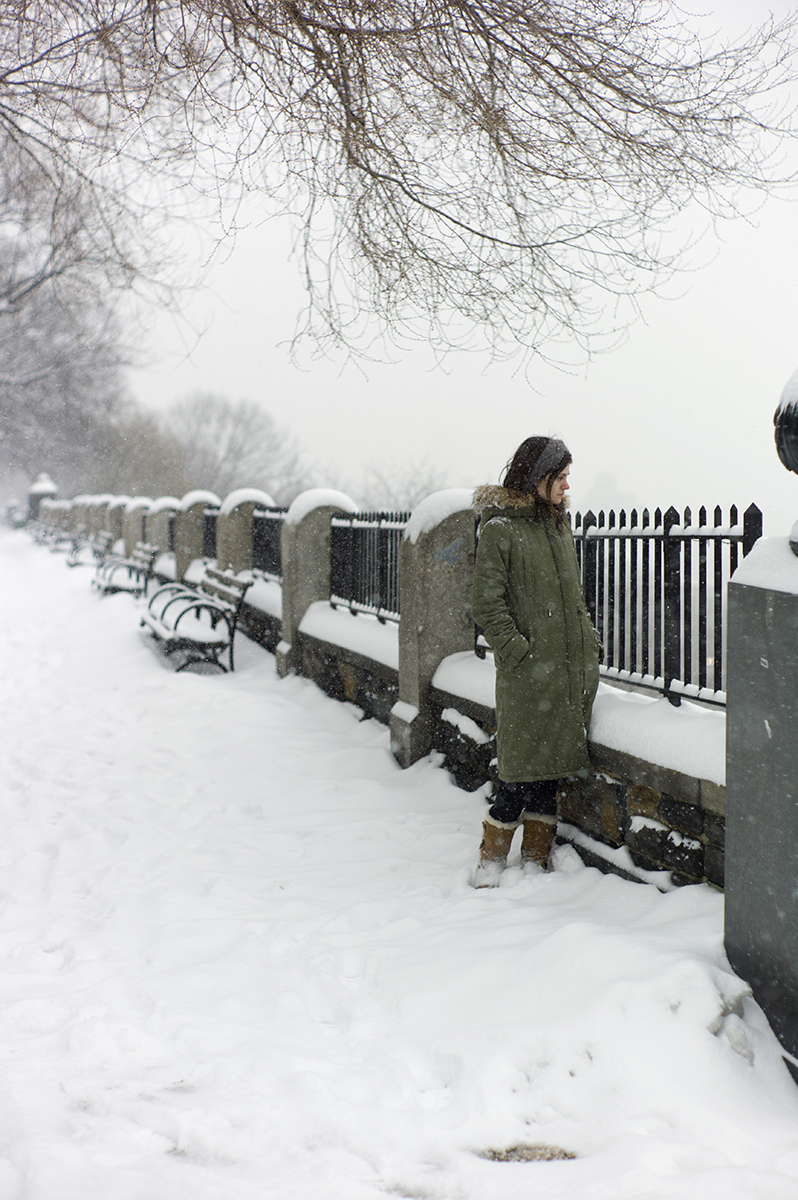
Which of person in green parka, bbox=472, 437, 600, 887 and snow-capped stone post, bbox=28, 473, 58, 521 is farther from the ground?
snow-capped stone post, bbox=28, 473, 58, 521

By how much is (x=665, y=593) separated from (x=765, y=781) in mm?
1455

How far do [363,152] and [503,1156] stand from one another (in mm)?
5052

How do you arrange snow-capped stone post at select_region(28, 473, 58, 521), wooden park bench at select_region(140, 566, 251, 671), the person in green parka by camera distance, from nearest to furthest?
the person in green parka < wooden park bench at select_region(140, 566, 251, 671) < snow-capped stone post at select_region(28, 473, 58, 521)

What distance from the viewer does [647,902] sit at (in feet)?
10.2

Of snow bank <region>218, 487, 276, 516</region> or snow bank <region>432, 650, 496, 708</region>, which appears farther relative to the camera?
snow bank <region>218, 487, 276, 516</region>

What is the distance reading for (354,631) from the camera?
21.9 ft

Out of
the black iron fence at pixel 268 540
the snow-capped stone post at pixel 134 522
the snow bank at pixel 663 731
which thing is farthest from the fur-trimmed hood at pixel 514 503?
the snow-capped stone post at pixel 134 522

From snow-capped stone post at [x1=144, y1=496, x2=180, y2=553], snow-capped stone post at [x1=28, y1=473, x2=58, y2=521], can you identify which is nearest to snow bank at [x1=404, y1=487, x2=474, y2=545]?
snow-capped stone post at [x1=144, y1=496, x2=180, y2=553]

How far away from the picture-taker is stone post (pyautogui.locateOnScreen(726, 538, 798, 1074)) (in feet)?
7.30

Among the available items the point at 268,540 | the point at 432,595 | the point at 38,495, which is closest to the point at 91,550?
the point at 268,540

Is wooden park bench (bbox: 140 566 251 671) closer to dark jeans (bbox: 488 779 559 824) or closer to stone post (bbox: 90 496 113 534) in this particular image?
dark jeans (bbox: 488 779 559 824)

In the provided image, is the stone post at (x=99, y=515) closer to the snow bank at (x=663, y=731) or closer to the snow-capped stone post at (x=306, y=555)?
the snow-capped stone post at (x=306, y=555)

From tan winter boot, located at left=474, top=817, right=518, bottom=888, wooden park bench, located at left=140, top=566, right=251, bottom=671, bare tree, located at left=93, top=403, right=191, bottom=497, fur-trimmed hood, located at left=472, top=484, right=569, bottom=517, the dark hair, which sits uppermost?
bare tree, located at left=93, top=403, right=191, bottom=497

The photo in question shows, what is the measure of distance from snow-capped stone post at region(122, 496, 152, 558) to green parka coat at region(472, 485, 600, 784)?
1582 cm
